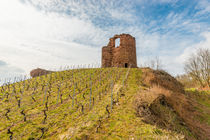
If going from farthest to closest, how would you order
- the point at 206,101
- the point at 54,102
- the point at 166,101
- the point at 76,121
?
1. the point at 206,101
2. the point at 54,102
3. the point at 166,101
4. the point at 76,121

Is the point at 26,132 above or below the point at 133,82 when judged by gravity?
below

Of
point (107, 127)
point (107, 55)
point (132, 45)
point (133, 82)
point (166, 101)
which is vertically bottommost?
point (107, 127)

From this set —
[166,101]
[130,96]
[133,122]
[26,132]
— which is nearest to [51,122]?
[26,132]

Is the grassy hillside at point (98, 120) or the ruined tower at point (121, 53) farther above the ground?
the ruined tower at point (121, 53)

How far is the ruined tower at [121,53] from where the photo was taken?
2359 cm

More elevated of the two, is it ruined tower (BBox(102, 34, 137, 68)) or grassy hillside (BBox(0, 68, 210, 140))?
ruined tower (BBox(102, 34, 137, 68))

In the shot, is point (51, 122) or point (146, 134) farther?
point (51, 122)

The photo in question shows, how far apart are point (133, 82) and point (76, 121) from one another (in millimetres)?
8356

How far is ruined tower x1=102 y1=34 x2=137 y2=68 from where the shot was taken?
23.6 meters

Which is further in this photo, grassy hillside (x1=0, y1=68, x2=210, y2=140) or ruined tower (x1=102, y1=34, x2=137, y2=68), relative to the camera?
ruined tower (x1=102, y1=34, x2=137, y2=68)

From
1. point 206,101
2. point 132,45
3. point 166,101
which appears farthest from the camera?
point 132,45

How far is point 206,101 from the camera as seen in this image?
59.6ft

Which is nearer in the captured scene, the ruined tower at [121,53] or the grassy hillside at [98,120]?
the grassy hillside at [98,120]

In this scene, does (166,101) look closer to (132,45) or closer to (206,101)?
(206,101)
